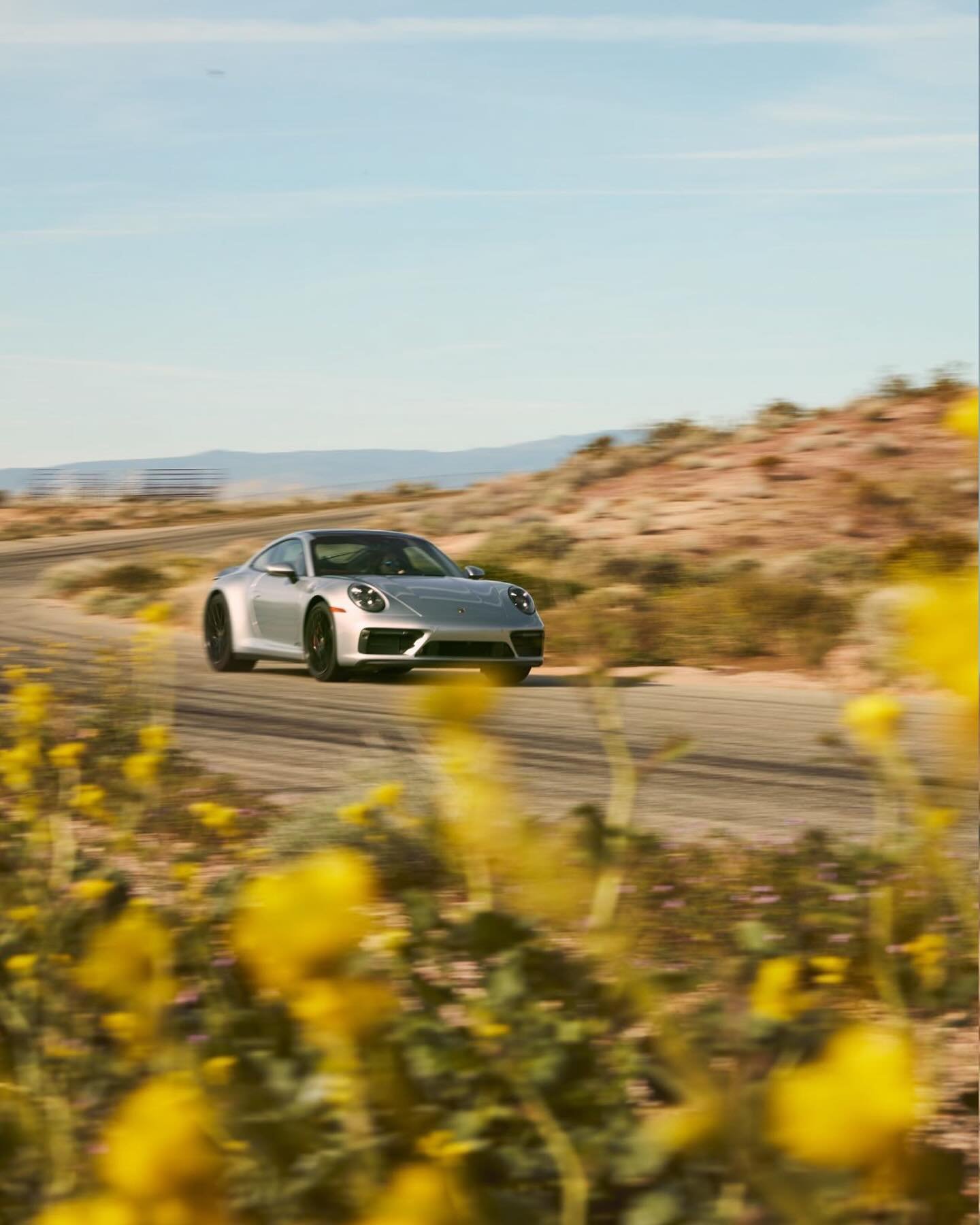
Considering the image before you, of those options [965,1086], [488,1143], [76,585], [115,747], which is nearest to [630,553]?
[76,585]

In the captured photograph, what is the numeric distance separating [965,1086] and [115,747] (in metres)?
2.82

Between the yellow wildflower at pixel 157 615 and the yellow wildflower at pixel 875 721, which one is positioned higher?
the yellow wildflower at pixel 157 615

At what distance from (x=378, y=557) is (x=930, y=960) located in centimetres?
835

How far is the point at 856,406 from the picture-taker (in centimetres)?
3372

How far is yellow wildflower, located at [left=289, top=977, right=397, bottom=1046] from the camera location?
1467mm

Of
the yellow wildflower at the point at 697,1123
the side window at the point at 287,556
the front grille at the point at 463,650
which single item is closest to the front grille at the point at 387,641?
the front grille at the point at 463,650

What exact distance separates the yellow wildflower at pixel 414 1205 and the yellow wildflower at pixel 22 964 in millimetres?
1150

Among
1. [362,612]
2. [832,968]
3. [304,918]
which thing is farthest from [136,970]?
[362,612]

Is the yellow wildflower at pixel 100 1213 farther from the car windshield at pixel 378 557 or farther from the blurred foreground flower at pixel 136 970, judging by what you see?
the car windshield at pixel 378 557

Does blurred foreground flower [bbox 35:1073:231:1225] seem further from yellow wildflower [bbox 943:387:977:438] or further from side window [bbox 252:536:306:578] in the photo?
side window [bbox 252:536:306:578]

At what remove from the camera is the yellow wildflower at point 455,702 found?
164cm

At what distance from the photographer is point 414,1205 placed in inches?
52.8

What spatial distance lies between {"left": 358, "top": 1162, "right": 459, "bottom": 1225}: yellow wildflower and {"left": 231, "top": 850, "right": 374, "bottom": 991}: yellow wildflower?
0.20 metres

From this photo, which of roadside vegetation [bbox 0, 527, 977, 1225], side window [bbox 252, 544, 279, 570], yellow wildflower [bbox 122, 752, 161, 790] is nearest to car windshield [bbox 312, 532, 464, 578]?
side window [bbox 252, 544, 279, 570]
